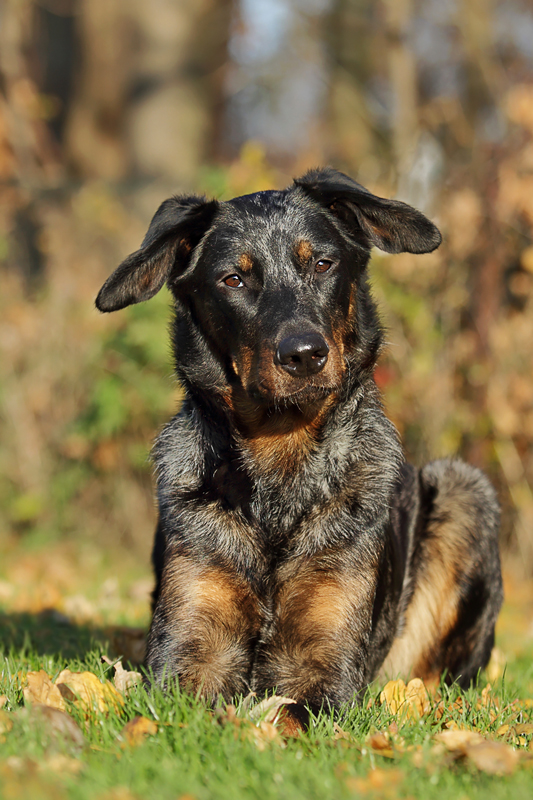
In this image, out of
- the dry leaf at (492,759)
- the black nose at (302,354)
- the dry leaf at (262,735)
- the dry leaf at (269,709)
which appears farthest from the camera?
the black nose at (302,354)

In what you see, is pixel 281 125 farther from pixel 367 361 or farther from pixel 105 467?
pixel 367 361

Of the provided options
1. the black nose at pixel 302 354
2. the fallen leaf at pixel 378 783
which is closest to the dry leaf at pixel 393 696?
the fallen leaf at pixel 378 783

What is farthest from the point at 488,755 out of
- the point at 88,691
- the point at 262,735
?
the point at 88,691

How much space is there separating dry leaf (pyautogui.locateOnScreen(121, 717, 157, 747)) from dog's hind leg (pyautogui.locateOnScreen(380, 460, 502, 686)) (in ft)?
6.07

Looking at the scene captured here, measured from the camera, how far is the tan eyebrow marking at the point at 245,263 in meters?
3.87

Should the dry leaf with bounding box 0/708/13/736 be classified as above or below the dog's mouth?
below

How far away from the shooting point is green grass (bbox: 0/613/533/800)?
7.76ft

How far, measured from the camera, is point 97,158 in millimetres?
15836

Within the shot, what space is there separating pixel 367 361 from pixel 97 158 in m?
13.1

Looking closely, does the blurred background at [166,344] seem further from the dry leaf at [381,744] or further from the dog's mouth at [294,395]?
the dry leaf at [381,744]

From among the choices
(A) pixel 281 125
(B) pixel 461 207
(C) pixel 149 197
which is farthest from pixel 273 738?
(A) pixel 281 125

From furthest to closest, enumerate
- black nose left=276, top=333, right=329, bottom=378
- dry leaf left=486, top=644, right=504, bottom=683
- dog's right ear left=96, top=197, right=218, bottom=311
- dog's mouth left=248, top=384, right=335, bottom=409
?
dry leaf left=486, top=644, right=504, bottom=683 < dog's right ear left=96, top=197, right=218, bottom=311 < dog's mouth left=248, top=384, right=335, bottom=409 < black nose left=276, top=333, right=329, bottom=378

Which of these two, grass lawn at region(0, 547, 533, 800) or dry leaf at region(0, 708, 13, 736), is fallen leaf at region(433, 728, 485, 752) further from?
dry leaf at region(0, 708, 13, 736)

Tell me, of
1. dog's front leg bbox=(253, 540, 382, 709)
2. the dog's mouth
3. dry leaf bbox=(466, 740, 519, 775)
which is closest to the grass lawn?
dry leaf bbox=(466, 740, 519, 775)
